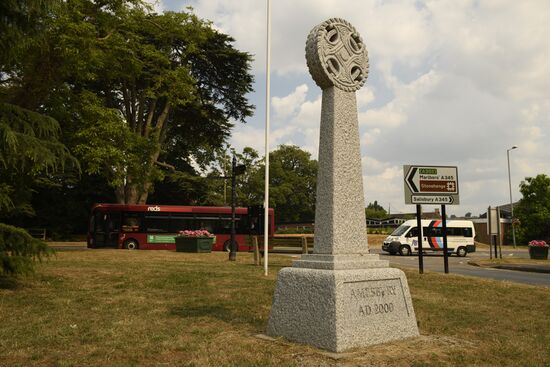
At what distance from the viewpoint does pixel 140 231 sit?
28.0 meters

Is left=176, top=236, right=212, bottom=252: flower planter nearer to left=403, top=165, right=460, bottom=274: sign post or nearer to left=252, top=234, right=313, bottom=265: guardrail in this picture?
left=252, top=234, right=313, bottom=265: guardrail

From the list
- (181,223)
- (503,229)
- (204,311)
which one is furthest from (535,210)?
(204,311)

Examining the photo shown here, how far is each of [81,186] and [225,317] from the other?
1603 inches

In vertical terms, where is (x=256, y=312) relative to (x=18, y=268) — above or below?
below

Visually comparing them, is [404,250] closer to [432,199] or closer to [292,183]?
[432,199]

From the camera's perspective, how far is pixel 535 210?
148 ft

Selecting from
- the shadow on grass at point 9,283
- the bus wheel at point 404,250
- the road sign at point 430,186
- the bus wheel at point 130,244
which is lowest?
the shadow on grass at point 9,283

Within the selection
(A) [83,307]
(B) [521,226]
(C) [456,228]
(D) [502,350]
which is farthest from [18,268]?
(B) [521,226]

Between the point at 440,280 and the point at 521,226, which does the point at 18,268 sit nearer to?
the point at 440,280

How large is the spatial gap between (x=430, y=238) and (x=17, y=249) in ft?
85.6

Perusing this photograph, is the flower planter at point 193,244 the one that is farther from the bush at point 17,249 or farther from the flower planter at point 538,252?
the flower planter at point 538,252

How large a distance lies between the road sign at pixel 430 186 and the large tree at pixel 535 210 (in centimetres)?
3457

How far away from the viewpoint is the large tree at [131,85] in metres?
17.3

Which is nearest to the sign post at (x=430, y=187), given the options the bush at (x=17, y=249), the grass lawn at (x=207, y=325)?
the grass lawn at (x=207, y=325)
